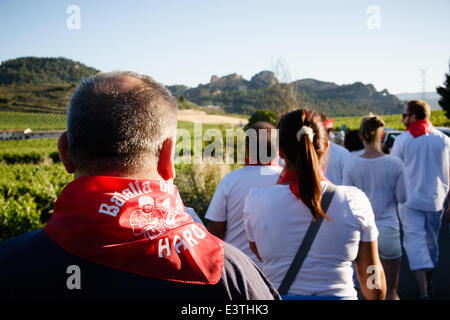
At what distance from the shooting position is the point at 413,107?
482 centimetres

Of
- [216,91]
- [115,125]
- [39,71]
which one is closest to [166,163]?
[115,125]

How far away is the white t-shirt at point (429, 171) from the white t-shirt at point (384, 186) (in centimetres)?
109

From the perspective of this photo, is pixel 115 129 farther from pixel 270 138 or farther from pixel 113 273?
pixel 270 138

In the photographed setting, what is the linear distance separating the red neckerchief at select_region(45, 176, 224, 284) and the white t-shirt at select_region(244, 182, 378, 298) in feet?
3.12

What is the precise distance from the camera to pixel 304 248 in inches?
81.1

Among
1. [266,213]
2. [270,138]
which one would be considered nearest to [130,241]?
[266,213]

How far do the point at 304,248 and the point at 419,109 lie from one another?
367 centimetres

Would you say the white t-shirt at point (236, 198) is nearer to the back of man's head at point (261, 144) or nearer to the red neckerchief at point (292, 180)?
the back of man's head at point (261, 144)

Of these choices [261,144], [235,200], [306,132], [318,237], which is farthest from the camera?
[261,144]

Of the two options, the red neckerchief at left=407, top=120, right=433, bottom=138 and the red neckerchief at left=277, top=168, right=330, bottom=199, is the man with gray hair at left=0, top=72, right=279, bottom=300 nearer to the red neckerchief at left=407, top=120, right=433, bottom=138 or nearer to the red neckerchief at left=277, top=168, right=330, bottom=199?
the red neckerchief at left=277, top=168, right=330, bottom=199

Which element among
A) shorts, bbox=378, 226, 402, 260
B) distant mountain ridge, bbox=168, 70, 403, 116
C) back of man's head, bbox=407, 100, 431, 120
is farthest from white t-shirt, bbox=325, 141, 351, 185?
distant mountain ridge, bbox=168, 70, 403, 116

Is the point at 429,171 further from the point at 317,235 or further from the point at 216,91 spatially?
the point at 216,91

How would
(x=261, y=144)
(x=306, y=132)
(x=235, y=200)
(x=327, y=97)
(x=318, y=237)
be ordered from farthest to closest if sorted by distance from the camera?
(x=327, y=97) < (x=261, y=144) < (x=235, y=200) < (x=306, y=132) < (x=318, y=237)
